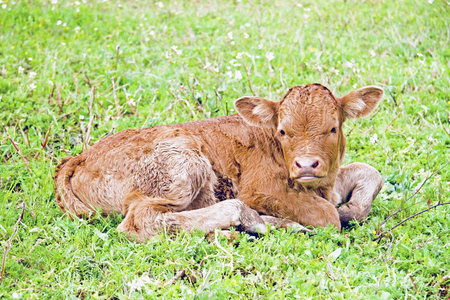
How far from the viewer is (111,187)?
6055 millimetres

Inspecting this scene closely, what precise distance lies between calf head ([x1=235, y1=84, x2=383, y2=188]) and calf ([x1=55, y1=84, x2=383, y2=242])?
0.04 ft

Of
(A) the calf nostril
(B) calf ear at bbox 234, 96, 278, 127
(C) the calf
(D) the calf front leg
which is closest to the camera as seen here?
(A) the calf nostril

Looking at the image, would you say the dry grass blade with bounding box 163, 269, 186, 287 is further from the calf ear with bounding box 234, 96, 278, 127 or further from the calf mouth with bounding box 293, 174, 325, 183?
the calf ear with bounding box 234, 96, 278, 127

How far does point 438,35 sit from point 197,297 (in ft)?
28.0

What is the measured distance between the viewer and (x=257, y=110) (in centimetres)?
639

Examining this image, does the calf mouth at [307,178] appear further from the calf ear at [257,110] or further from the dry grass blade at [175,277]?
the dry grass blade at [175,277]

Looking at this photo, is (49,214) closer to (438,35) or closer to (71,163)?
(71,163)

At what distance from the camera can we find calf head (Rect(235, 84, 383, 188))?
576cm

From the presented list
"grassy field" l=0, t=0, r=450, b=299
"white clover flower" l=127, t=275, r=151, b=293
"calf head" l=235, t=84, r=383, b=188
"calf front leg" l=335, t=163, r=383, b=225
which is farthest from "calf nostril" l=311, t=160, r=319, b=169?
"white clover flower" l=127, t=275, r=151, b=293

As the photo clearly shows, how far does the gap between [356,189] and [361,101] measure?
1.10 metres

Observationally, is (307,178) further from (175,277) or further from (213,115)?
(213,115)

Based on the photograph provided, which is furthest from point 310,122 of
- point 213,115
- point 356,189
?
point 213,115

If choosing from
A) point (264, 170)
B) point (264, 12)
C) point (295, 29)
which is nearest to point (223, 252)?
point (264, 170)

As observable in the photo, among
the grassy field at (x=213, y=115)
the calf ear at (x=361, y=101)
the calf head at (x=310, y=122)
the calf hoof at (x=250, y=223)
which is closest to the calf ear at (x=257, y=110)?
the calf head at (x=310, y=122)
